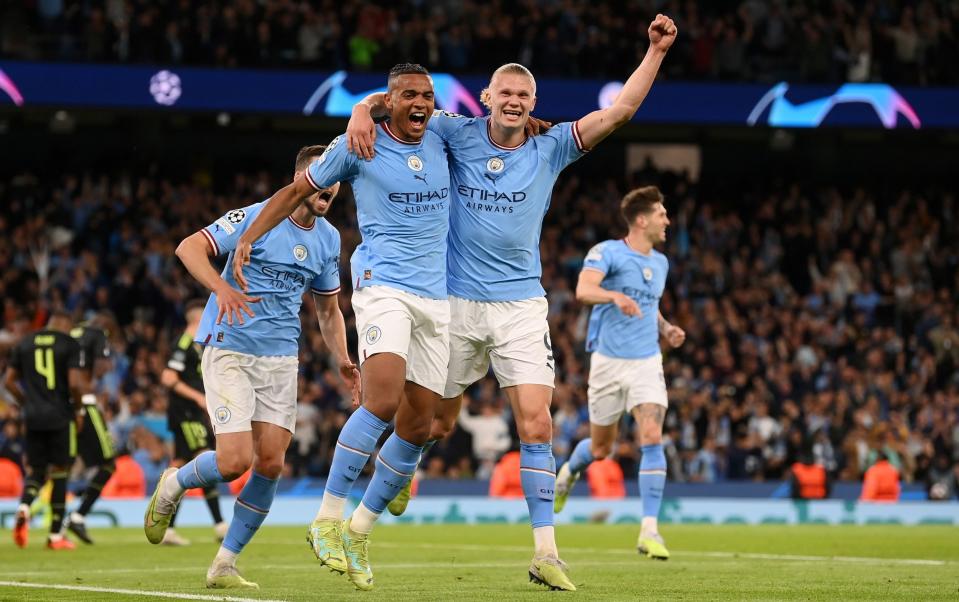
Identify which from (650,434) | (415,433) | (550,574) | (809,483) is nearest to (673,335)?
(650,434)

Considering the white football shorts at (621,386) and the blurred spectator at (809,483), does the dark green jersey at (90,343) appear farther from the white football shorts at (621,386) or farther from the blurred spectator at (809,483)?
the blurred spectator at (809,483)

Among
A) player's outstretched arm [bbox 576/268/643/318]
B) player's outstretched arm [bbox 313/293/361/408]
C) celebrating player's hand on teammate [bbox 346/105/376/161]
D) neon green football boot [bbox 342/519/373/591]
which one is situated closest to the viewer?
neon green football boot [bbox 342/519/373/591]

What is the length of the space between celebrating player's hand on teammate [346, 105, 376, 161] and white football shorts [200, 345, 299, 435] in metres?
1.73

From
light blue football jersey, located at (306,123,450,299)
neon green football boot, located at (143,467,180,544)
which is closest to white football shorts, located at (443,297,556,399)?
light blue football jersey, located at (306,123,450,299)

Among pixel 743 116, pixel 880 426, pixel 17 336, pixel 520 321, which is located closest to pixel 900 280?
pixel 743 116

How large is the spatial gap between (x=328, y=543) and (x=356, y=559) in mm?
307

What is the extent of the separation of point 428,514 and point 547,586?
39.5 ft

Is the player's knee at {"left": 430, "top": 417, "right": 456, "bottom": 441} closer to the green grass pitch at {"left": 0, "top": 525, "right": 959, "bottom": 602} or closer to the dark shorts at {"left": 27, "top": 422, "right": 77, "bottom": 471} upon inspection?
the green grass pitch at {"left": 0, "top": 525, "right": 959, "bottom": 602}

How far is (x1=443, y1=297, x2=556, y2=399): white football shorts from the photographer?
847cm

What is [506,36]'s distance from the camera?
27.1 m

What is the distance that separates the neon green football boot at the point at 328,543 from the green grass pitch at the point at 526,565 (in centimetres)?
20

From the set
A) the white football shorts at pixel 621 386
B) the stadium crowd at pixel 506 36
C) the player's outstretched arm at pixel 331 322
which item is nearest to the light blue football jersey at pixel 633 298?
the white football shorts at pixel 621 386

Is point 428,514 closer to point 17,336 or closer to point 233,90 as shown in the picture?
point 17,336

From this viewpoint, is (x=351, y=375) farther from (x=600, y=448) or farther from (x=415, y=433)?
(x=600, y=448)
